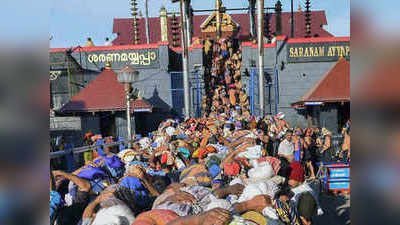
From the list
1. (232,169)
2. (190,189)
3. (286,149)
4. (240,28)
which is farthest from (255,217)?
(240,28)

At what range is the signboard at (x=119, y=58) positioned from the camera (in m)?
16.3

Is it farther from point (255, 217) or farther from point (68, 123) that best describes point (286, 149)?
point (68, 123)

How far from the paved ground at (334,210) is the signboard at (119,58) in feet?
38.9

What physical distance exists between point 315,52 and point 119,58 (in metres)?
9.31

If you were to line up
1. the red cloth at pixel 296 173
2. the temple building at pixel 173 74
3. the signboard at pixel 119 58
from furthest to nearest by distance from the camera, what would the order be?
the signboard at pixel 119 58 → the temple building at pixel 173 74 → the red cloth at pixel 296 173

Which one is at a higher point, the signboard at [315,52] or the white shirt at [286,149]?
the signboard at [315,52]

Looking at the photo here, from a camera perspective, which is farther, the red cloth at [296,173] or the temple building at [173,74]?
the temple building at [173,74]

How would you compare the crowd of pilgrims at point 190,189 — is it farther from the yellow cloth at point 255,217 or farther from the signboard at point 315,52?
the signboard at point 315,52

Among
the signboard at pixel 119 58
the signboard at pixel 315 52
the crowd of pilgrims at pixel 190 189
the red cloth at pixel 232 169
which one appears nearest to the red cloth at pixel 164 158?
the crowd of pilgrims at pixel 190 189

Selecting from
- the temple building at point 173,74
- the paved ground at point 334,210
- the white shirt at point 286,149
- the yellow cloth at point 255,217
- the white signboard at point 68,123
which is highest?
the temple building at point 173,74

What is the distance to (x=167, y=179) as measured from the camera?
4562 millimetres
